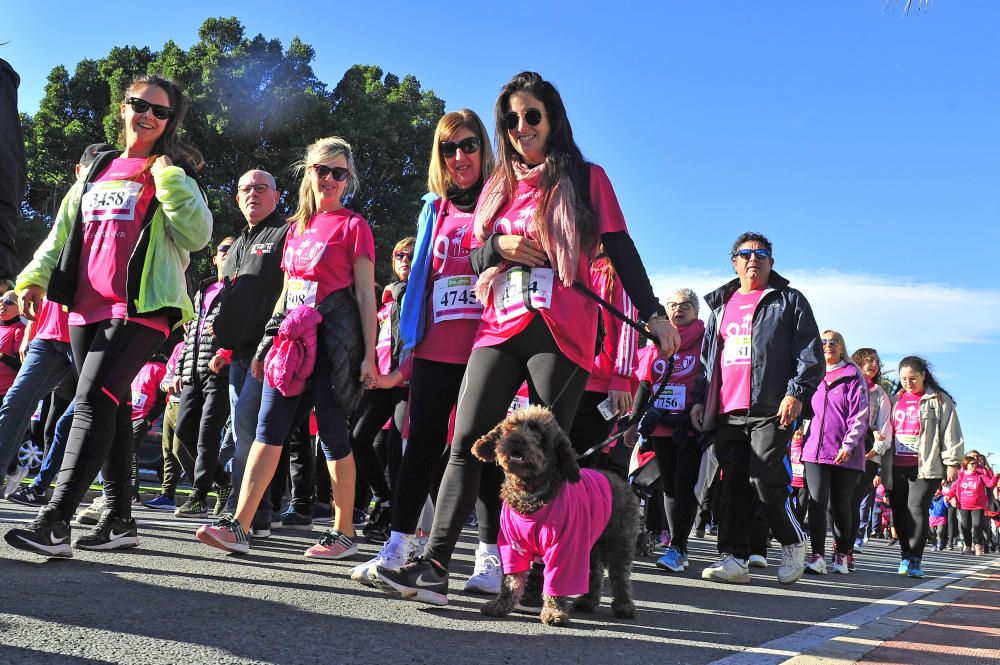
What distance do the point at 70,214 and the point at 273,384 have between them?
1.43m

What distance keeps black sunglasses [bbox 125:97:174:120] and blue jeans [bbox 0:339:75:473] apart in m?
1.38

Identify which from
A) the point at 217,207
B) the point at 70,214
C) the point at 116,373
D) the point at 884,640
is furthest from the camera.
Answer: the point at 217,207

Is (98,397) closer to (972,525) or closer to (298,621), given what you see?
(298,621)

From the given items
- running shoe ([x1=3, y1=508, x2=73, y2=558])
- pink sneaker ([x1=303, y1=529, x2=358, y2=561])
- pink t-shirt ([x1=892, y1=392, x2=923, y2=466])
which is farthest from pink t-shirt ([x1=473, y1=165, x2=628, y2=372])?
pink t-shirt ([x1=892, y1=392, x2=923, y2=466])

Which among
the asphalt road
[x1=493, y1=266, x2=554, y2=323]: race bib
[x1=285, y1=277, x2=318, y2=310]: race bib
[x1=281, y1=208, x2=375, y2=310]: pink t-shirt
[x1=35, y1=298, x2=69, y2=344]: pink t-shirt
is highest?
[x1=281, y1=208, x2=375, y2=310]: pink t-shirt

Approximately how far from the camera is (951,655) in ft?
12.9

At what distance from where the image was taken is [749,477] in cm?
680

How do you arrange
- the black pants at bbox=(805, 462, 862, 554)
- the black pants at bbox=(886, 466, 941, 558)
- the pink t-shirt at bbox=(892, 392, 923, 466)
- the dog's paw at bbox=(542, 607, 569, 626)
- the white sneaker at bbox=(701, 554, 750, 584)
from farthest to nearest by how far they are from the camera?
the pink t-shirt at bbox=(892, 392, 923, 466) → the black pants at bbox=(886, 466, 941, 558) → the black pants at bbox=(805, 462, 862, 554) → the white sneaker at bbox=(701, 554, 750, 584) → the dog's paw at bbox=(542, 607, 569, 626)

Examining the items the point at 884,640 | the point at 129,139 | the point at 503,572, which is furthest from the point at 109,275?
the point at 884,640

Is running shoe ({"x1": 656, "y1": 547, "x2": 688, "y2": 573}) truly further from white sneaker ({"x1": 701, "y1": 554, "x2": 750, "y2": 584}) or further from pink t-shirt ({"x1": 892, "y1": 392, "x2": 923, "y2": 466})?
pink t-shirt ({"x1": 892, "y1": 392, "x2": 923, "y2": 466})

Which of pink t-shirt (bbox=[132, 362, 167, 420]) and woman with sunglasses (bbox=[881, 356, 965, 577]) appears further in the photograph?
woman with sunglasses (bbox=[881, 356, 965, 577])

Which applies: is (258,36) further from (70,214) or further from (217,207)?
(70,214)

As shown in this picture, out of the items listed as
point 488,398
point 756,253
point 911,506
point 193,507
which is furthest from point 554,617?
point 911,506

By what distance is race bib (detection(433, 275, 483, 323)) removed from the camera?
454 cm
